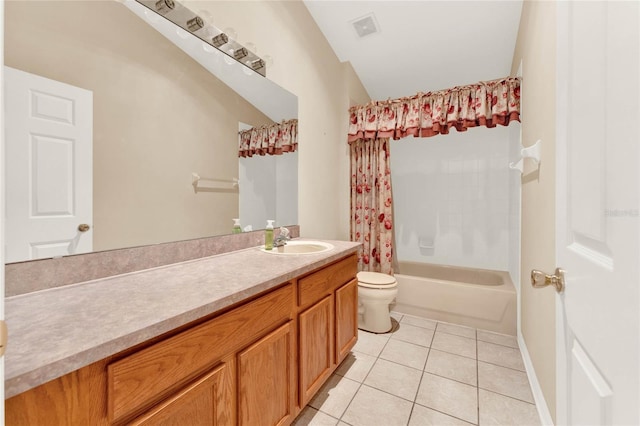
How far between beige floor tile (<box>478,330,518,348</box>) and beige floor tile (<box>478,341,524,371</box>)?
0.06 meters

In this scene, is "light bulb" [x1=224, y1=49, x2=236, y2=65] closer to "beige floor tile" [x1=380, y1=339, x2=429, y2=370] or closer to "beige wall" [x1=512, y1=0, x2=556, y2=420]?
"beige wall" [x1=512, y1=0, x2=556, y2=420]

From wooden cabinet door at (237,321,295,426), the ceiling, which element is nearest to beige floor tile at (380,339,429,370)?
wooden cabinet door at (237,321,295,426)

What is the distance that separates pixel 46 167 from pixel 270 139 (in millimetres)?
1194

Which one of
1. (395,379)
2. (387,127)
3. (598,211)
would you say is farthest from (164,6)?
(395,379)

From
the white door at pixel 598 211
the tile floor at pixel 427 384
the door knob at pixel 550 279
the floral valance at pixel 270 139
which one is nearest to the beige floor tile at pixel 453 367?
the tile floor at pixel 427 384

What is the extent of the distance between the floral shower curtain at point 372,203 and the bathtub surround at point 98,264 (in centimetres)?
168

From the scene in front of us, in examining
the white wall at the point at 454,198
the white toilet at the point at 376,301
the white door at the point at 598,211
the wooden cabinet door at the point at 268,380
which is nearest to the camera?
the white door at the point at 598,211

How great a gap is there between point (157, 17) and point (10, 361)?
1396 mm

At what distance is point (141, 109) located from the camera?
44.9 inches

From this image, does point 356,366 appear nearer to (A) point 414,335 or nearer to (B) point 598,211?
(A) point 414,335

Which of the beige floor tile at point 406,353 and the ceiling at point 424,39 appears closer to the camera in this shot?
the beige floor tile at point 406,353

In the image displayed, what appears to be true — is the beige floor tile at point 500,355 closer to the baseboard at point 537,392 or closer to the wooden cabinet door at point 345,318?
the baseboard at point 537,392

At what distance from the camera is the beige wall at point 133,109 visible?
2.95 feet

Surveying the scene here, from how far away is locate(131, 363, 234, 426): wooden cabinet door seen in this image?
2.24 feet
